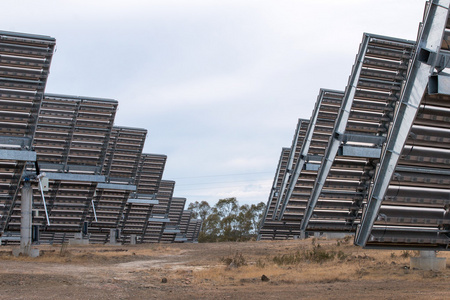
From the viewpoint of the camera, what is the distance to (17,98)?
23.0 m

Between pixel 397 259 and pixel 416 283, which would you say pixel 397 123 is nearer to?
pixel 416 283

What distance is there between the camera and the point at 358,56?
2477cm

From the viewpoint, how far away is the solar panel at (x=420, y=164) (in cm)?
1189

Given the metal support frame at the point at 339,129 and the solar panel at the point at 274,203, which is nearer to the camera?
the metal support frame at the point at 339,129

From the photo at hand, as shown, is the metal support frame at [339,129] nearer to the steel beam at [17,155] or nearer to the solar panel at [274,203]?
the steel beam at [17,155]

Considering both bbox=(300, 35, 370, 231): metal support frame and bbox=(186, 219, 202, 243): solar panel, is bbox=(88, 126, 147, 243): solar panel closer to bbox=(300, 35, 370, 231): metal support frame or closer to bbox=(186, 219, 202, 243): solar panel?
bbox=(300, 35, 370, 231): metal support frame

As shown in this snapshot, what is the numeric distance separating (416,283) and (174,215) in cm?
6595

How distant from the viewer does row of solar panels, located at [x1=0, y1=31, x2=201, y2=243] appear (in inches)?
904

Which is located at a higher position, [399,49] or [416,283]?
[399,49]

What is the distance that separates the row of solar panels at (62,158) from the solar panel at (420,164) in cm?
1369

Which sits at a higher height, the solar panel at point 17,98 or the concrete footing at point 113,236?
the solar panel at point 17,98

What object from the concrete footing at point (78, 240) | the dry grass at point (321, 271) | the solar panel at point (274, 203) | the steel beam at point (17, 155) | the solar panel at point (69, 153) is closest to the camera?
the dry grass at point (321, 271)

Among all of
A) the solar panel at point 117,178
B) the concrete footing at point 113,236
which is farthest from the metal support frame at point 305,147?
the concrete footing at point 113,236

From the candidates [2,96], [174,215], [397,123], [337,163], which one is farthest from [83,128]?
[174,215]
